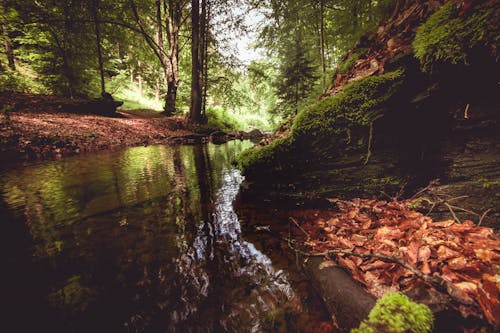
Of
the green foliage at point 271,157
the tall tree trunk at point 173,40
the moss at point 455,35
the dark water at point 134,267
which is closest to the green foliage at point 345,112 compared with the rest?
the green foliage at point 271,157

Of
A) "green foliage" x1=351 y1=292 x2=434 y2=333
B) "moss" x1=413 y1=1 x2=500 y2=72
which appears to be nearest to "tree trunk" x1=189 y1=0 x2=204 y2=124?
"moss" x1=413 y1=1 x2=500 y2=72

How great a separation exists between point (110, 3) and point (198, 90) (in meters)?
7.06

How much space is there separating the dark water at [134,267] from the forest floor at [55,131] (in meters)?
3.71

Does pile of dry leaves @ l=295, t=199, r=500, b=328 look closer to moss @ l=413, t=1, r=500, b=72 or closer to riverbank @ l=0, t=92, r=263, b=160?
moss @ l=413, t=1, r=500, b=72

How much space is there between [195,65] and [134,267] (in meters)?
12.6

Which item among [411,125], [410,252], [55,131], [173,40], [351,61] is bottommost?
[410,252]

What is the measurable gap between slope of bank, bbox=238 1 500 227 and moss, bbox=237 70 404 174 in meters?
0.01

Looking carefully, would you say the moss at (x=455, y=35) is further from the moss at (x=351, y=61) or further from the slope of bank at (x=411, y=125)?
the moss at (x=351, y=61)

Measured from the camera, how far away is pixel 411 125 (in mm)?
2643

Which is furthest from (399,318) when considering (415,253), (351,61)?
(351,61)

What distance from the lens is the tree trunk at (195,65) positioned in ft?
38.8

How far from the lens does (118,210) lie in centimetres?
289

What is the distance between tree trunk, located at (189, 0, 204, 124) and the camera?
38.8ft

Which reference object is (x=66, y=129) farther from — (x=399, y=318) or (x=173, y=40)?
(x=399, y=318)
